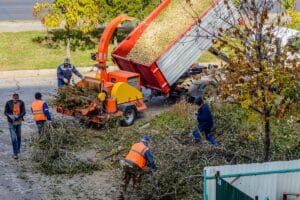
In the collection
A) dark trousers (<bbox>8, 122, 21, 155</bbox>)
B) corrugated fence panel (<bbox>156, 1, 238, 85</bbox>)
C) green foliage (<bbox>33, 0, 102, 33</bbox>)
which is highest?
green foliage (<bbox>33, 0, 102, 33</bbox>)

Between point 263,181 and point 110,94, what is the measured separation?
23.3 ft

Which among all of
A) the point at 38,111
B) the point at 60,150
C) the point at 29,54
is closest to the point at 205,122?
the point at 60,150

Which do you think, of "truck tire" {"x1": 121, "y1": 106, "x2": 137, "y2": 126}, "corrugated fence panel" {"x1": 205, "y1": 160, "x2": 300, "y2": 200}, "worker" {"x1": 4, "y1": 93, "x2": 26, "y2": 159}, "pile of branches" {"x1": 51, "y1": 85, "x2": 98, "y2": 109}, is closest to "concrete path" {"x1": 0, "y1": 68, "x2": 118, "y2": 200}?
"worker" {"x1": 4, "y1": 93, "x2": 26, "y2": 159}

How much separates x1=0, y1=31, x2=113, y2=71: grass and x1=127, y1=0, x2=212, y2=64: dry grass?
5625 millimetres

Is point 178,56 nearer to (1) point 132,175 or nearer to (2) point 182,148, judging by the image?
(2) point 182,148

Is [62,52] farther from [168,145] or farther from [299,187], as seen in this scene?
[299,187]

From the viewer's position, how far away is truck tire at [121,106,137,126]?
17919 millimetres

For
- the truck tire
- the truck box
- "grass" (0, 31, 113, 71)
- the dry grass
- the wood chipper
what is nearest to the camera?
the wood chipper

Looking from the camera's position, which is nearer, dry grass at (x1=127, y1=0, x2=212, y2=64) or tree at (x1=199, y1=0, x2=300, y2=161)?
tree at (x1=199, y1=0, x2=300, y2=161)

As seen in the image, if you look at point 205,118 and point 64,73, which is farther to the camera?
point 64,73

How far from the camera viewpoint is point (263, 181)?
37.3 ft

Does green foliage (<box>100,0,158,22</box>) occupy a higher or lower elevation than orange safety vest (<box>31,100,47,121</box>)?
higher

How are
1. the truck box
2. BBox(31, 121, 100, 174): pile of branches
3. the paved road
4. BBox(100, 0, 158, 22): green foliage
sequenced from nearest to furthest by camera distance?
BBox(31, 121, 100, 174): pile of branches → the truck box → BBox(100, 0, 158, 22): green foliage → the paved road

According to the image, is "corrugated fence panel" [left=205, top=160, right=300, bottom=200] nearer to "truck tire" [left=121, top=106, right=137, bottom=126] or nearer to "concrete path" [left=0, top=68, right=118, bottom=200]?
"concrete path" [left=0, top=68, right=118, bottom=200]
